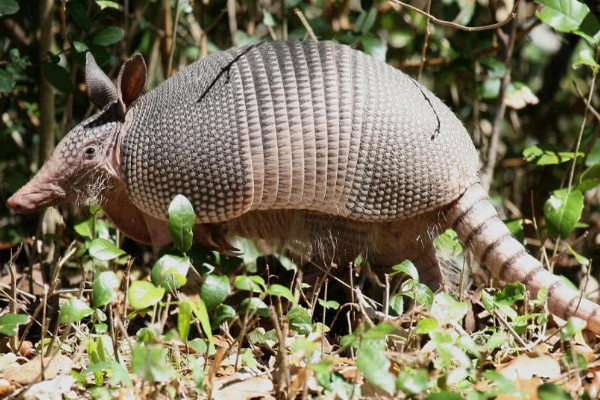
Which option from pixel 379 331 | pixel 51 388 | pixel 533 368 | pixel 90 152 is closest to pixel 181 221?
pixel 51 388

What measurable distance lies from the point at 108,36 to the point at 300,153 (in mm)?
1385

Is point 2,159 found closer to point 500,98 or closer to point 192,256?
point 192,256

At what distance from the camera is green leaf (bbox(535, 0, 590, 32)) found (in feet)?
12.7

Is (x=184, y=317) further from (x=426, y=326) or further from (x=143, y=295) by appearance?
(x=426, y=326)

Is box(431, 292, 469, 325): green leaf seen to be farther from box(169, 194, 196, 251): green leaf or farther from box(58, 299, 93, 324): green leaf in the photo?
box(58, 299, 93, 324): green leaf

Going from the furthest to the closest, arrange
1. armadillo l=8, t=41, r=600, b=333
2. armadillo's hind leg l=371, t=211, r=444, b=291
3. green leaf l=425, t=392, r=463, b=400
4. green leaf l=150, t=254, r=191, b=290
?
1. armadillo's hind leg l=371, t=211, r=444, b=291
2. armadillo l=8, t=41, r=600, b=333
3. green leaf l=150, t=254, r=191, b=290
4. green leaf l=425, t=392, r=463, b=400

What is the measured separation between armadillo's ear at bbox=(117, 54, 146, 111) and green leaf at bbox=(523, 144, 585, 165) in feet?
7.64

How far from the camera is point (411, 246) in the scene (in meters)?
4.31

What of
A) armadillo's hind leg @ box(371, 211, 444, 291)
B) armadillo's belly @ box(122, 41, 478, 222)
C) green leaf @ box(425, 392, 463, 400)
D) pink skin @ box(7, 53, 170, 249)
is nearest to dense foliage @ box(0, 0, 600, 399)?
green leaf @ box(425, 392, 463, 400)

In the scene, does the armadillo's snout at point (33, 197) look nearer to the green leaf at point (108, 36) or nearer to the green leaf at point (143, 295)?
the green leaf at point (108, 36)

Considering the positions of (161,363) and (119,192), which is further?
(119,192)

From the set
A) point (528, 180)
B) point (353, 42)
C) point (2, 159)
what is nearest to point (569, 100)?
point (528, 180)

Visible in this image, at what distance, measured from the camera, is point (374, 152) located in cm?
384

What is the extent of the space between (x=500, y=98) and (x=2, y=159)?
3.49 meters
